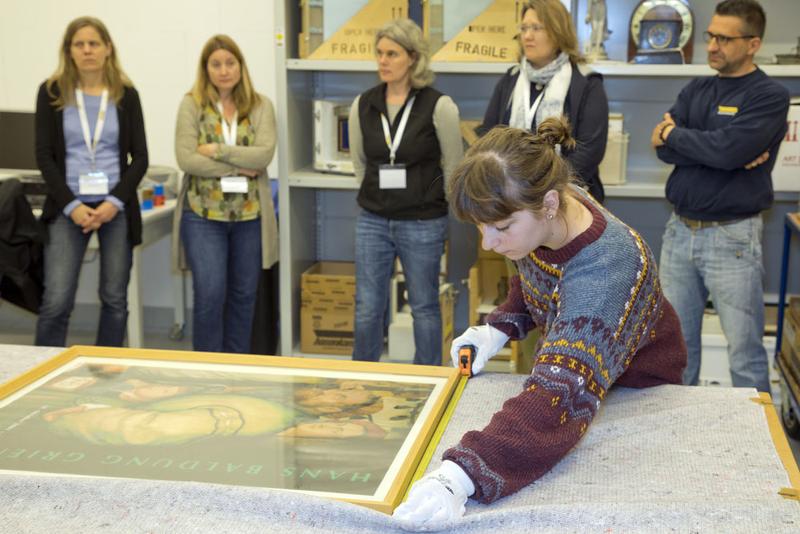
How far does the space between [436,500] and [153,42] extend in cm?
385

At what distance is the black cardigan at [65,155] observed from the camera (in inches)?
131

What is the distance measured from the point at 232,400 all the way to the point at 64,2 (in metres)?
3.58

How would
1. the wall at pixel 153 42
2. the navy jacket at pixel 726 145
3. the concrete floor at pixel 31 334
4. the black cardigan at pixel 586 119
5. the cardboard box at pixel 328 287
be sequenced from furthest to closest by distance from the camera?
the concrete floor at pixel 31 334, the wall at pixel 153 42, the cardboard box at pixel 328 287, the black cardigan at pixel 586 119, the navy jacket at pixel 726 145

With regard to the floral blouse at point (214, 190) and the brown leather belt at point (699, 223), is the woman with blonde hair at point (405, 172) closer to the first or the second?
the floral blouse at point (214, 190)

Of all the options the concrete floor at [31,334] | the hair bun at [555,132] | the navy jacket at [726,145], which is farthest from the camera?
the concrete floor at [31,334]

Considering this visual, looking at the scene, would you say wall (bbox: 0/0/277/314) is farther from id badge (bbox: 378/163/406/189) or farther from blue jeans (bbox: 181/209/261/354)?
id badge (bbox: 378/163/406/189)

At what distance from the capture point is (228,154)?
3498mm

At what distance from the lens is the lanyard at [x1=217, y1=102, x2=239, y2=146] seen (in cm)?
357

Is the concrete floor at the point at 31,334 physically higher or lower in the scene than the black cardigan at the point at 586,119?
lower

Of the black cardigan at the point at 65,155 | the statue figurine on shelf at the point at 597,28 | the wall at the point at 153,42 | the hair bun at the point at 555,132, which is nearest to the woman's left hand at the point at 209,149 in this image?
the black cardigan at the point at 65,155

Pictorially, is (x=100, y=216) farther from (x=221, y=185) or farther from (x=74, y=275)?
(x=221, y=185)

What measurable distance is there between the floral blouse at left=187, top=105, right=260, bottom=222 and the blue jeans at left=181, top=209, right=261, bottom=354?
Result: 4 cm

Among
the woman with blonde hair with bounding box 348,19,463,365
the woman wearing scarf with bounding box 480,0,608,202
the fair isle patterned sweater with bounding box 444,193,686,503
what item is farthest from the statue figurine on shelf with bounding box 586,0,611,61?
the fair isle patterned sweater with bounding box 444,193,686,503

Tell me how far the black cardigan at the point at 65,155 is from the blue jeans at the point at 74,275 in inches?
2.0
